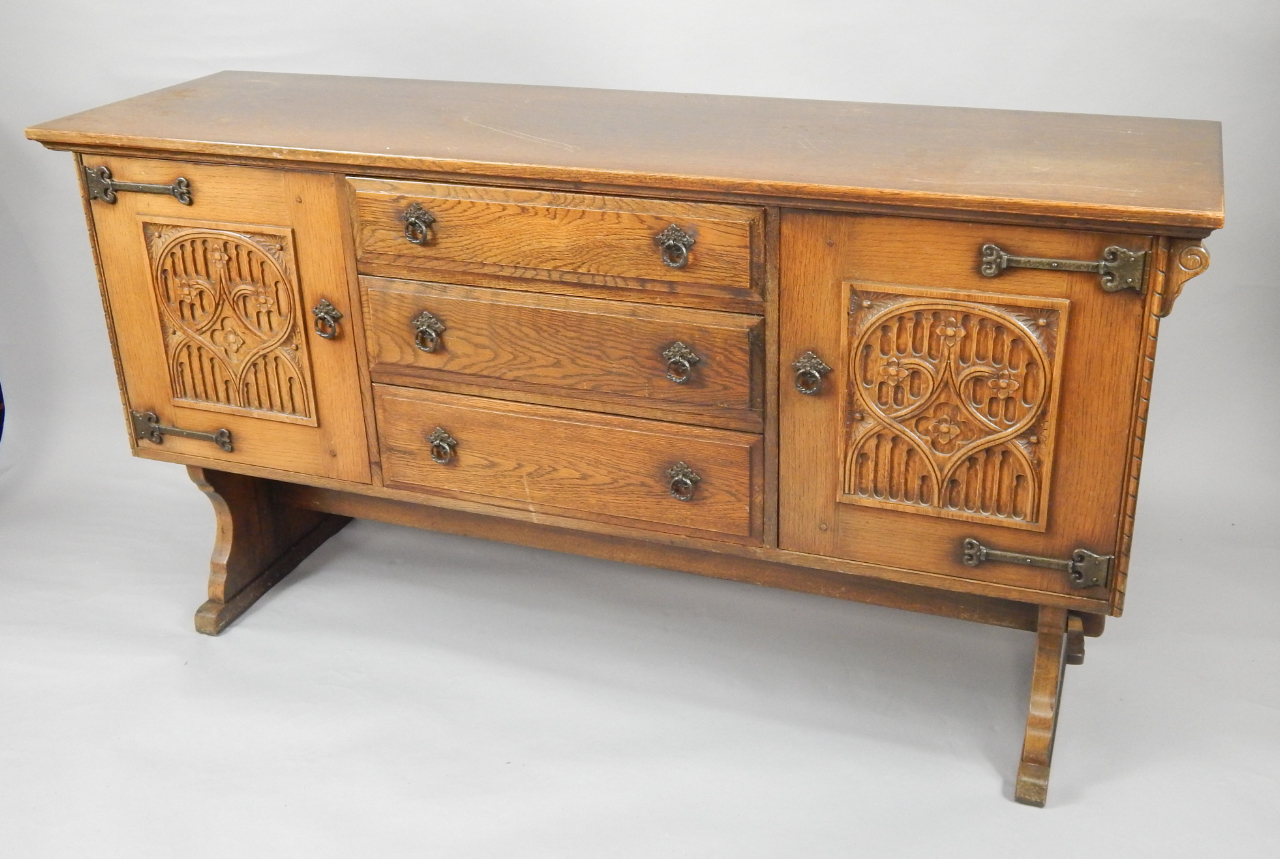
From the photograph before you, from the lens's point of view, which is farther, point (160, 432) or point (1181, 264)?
point (160, 432)

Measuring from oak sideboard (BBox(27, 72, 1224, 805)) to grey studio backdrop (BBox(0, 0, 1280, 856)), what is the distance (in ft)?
0.60

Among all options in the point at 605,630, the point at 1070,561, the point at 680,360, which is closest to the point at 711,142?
the point at 680,360

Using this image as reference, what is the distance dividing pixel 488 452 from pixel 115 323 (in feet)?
2.77

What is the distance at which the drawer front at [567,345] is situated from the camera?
258 centimetres

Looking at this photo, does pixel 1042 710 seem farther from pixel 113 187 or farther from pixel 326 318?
pixel 113 187

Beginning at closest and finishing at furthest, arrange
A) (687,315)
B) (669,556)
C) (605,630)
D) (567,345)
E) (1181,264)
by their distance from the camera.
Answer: (1181,264)
(687,315)
(567,345)
(669,556)
(605,630)

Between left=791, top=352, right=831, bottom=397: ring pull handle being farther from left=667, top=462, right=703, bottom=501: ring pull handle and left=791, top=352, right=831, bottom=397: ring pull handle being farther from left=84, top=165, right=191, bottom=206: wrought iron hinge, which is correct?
left=84, top=165, right=191, bottom=206: wrought iron hinge

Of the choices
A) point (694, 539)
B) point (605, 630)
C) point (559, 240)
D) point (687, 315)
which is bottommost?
point (605, 630)

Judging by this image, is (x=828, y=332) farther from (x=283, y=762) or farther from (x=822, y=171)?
(x=283, y=762)

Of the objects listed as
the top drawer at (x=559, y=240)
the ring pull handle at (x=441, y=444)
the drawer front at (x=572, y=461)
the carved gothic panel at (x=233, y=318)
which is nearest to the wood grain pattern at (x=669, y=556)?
the drawer front at (x=572, y=461)

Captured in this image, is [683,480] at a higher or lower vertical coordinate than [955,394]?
lower

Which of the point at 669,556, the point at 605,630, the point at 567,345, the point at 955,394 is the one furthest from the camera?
the point at 605,630

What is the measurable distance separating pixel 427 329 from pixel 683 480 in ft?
1.79

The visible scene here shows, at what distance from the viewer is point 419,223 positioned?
105 inches
